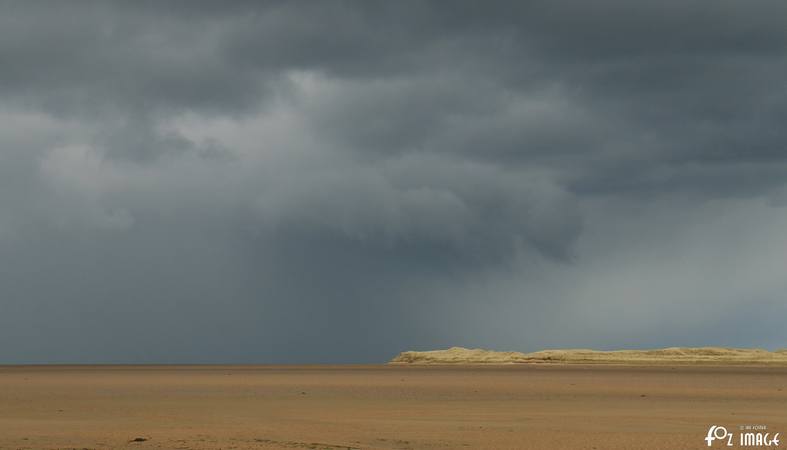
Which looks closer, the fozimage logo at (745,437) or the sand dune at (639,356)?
the fozimage logo at (745,437)

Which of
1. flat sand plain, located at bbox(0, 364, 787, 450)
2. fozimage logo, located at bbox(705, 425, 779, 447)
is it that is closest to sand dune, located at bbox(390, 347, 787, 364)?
flat sand plain, located at bbox(0, 364, 787, 450)

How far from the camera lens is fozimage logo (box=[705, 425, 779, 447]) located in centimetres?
2614

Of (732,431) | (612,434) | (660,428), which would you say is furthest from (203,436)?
(732,431)

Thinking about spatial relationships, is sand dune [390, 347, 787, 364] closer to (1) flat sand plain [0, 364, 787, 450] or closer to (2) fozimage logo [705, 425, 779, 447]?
(1) flat sand plain [0, 364, 787, 450]

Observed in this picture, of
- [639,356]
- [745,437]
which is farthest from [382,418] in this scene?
[639,356]

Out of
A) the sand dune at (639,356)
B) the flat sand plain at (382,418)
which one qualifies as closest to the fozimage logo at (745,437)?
the flat sand plain at (382,418)

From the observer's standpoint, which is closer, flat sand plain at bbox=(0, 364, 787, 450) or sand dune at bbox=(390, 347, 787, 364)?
flat sand plain at bbox=(0, 364, 787, 450)

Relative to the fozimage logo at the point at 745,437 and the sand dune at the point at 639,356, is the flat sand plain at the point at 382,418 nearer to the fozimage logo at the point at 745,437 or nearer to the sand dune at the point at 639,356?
the fozimage logo at the point at 745,437

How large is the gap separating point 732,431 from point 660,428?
266cm

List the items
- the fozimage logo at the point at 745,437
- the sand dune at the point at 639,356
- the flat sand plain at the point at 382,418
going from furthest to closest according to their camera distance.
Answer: the sand dune at the point at 639,356, the flat sand plain at the point at 382,418, the fozimage logo at the point at 745,437

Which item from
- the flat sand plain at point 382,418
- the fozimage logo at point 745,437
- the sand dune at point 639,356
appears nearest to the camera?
the fozimage logo at point 745,437

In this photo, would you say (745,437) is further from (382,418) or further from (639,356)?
(639,356)

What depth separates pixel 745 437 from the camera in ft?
90.7

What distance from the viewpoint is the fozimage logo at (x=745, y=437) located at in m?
26.1
